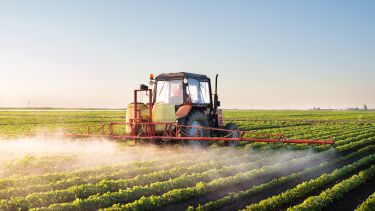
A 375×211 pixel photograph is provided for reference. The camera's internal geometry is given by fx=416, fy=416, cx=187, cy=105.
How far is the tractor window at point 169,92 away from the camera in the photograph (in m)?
13.5

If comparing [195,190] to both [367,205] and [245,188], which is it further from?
[367,205]

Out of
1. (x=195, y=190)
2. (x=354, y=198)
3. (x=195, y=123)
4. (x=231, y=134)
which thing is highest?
(x=195, y=123)

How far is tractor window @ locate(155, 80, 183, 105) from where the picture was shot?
13527 millimetres

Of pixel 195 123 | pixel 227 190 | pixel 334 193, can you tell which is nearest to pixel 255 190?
pixel 227 190

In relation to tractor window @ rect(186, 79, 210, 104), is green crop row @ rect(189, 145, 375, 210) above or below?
below

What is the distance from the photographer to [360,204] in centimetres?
773

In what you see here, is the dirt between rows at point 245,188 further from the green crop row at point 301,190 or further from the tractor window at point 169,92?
the tractor window at point 169,92

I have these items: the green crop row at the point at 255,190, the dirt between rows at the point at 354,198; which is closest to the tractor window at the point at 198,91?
the green crop row at the point at 255,190

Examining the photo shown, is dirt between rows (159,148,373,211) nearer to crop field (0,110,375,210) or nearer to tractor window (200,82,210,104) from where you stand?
crop field (0,110,375,210)

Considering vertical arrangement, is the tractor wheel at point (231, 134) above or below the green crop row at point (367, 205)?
above

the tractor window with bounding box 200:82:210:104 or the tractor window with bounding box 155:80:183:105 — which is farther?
the tractor window with bounding box 200:82:210:104

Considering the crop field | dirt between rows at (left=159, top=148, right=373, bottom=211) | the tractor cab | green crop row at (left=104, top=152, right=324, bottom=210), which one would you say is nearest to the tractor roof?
the tractor cab

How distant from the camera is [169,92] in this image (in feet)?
45.2

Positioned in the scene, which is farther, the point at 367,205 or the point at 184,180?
the point at 184,180
